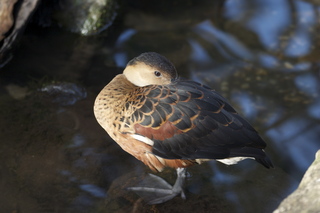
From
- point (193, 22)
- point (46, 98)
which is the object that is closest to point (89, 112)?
point (46, 98)

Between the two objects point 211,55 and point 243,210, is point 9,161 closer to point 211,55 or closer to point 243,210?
point 243,210

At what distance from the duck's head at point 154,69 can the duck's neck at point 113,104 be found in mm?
153

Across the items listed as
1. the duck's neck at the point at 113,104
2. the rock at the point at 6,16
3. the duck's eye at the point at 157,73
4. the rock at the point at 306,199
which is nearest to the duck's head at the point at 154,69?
the duck's eye at the point at 157,73

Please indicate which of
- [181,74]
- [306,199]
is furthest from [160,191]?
[181,74]

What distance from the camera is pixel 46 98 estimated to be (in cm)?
530

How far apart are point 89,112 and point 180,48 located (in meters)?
1.69

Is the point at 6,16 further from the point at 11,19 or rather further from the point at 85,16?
the point at 85,16

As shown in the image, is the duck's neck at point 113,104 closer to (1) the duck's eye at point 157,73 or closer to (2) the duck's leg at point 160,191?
(1) the duck's eye at point 157,73

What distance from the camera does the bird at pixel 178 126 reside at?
12.8 ft

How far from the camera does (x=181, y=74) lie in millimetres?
5805

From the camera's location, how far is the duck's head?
13.5 feet

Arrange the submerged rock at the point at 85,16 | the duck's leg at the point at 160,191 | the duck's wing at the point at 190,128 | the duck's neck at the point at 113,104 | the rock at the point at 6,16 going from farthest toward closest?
the submerged rock at the point at 85,16 → the rock at the point at 6,16 → the duck's leg at the point at 160,191 → the duck's neck at the point at 113,104 → the duck's wing at the point at 190,128

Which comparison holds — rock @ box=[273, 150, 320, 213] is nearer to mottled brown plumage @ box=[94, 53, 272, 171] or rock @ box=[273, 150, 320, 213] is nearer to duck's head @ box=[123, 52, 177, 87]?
mottled brown plumage @ box=[94, 53, 272, 171]

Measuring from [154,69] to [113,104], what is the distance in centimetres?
46
